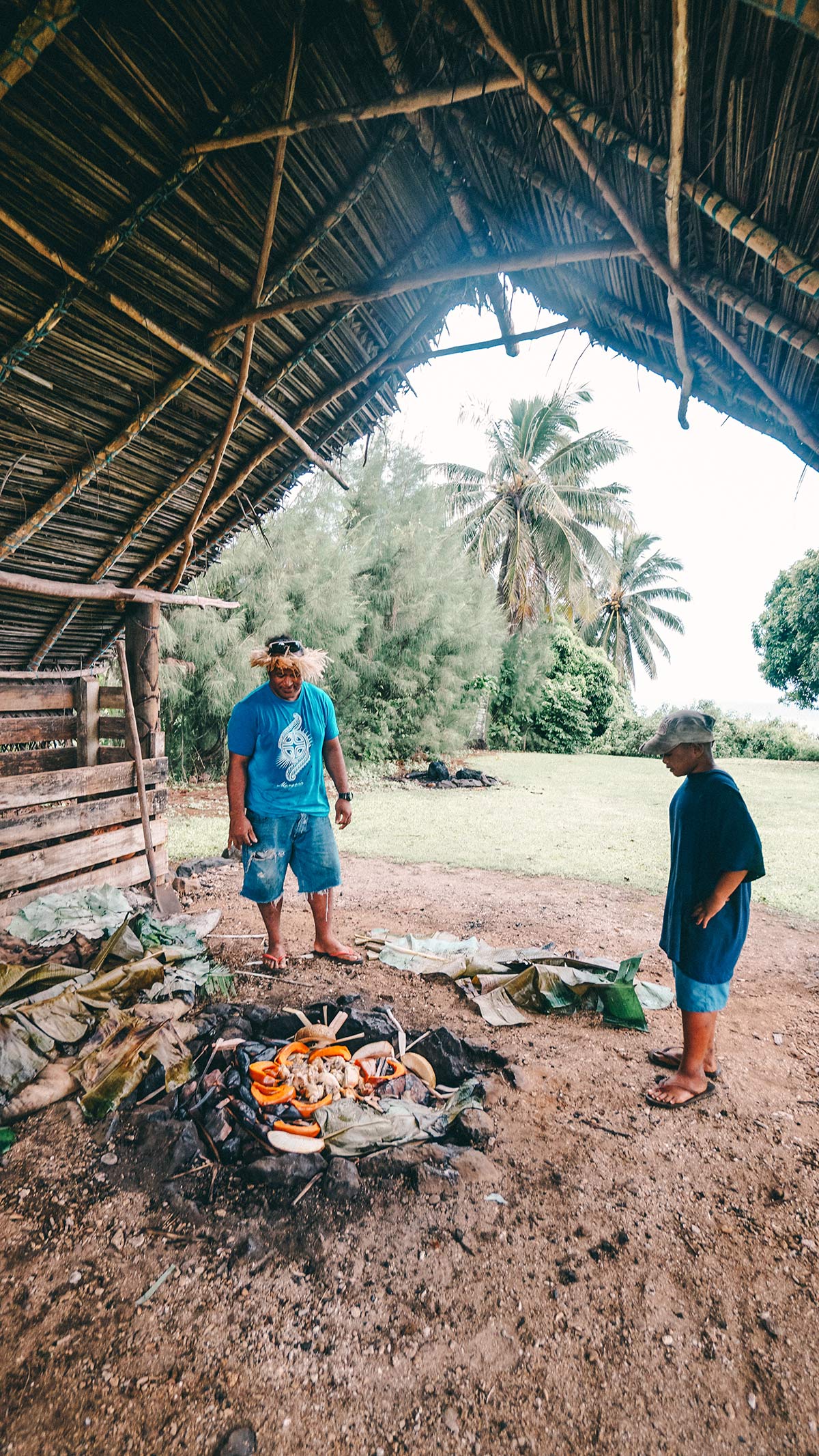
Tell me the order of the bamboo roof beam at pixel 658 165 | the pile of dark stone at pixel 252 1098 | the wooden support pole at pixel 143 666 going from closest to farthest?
the bamboo roof beam at pixel 658 165
the pile of dark stone at pixel 252 1098
the wooden support pole at pixel 143 666

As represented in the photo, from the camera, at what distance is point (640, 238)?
2.07 metres

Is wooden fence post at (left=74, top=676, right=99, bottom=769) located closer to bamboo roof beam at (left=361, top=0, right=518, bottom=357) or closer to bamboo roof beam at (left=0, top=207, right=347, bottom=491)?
bamboo roof beam at (left=0, top=207, right=347, bottom=491)

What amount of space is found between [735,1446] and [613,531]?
24081 mm

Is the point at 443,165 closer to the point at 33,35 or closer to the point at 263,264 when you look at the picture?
the point at 263,264

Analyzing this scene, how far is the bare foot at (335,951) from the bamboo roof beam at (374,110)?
4095mm

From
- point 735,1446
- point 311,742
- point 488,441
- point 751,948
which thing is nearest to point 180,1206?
point 735,1446

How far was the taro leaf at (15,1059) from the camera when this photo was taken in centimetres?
273

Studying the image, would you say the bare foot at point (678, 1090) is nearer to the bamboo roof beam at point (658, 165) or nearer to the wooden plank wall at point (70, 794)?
the bamboo roof beam at point (658, 165)

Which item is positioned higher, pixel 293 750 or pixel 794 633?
pixel 794 633

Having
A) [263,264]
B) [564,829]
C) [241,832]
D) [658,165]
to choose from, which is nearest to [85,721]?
[241,832]

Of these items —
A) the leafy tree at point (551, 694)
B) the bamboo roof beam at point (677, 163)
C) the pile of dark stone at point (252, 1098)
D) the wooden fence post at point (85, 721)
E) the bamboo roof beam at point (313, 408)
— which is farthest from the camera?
the leafy tree at point (551, 694)

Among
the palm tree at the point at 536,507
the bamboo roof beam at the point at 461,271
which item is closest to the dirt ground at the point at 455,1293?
the bamboo roof beam at the point at 461,271

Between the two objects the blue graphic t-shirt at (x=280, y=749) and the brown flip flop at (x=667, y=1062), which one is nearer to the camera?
the brown flip flop at (x=667, y=1062)

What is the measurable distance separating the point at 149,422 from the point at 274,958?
137 inches
